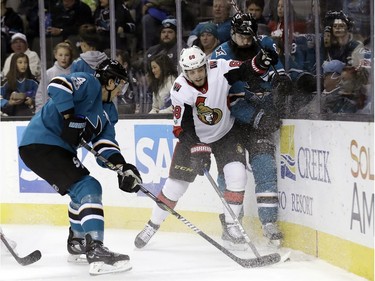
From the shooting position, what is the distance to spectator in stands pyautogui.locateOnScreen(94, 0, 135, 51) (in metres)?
7.23

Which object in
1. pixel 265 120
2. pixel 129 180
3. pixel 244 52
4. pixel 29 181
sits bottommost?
pixel 29 181

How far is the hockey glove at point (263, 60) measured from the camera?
5789mm

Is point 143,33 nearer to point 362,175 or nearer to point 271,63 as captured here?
point 271,63

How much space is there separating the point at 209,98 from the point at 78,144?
81 cm

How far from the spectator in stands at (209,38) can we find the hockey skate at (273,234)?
122 centimetres

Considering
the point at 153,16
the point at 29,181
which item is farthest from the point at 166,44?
the point at 29,181

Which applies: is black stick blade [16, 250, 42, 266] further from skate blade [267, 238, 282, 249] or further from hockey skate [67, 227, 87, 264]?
skate blade [267, 238, 282, 249]

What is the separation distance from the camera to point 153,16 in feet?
23.1

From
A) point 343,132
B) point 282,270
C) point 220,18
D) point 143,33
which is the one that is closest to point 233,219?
point 282,270

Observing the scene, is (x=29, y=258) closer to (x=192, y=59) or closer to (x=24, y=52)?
(x=192, y=59)

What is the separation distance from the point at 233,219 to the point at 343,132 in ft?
3.11

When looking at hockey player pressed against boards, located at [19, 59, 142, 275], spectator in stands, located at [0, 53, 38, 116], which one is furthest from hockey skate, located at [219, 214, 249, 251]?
spectator in stands, located at [0, 53, 38, 116]

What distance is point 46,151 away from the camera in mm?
5449

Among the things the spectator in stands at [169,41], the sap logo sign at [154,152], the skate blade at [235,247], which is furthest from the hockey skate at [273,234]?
the spectator in stands at [169,41]
